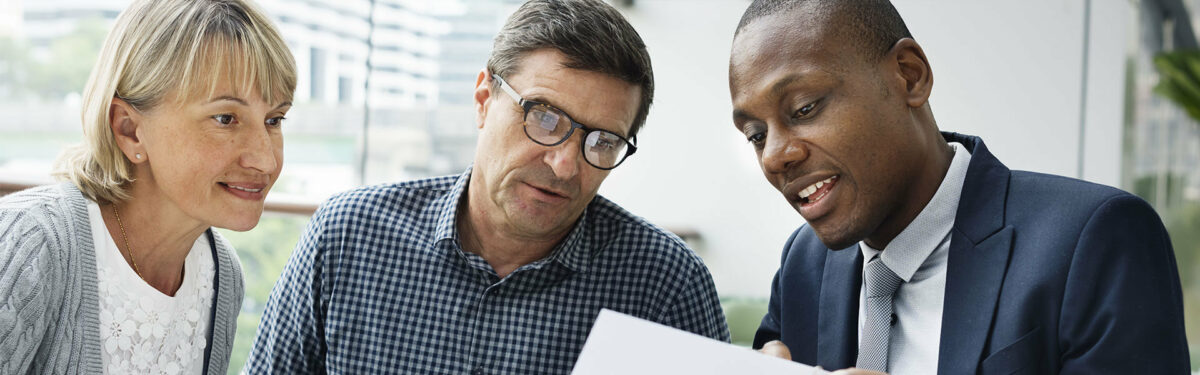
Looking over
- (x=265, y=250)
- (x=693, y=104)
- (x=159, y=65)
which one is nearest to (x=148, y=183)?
(x=159, y=65)

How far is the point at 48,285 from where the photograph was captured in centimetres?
135

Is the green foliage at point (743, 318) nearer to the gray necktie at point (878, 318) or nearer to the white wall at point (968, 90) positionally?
the white wall at point (968, 90)

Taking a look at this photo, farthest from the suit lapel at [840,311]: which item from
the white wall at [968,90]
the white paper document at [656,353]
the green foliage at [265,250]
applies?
the white wall at [968,90]

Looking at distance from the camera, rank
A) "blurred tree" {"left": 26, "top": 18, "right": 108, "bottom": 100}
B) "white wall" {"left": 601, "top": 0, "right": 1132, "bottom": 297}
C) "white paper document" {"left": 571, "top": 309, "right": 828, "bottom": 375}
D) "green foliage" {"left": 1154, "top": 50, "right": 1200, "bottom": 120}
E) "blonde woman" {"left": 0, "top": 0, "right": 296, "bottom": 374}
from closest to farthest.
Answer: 1. "white paper document" {"left": 571, "top": 309, "right": 828, "bottom": 375}
2. "blonde woman" {"left": 0, "top": 0, "right": 296, "bottom": 374}
3. "white wall" {"left": 601, "top": 0, "right": 1132, "bottom": 297}
4. "green foliage" {"left": 1154, "top": 50, "right": 1200, "bottom": 120}
5. "blurred tree" {"left": 26, "top": 18, "right": 108, "bottom": 100}

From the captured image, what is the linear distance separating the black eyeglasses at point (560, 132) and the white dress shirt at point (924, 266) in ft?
1.53

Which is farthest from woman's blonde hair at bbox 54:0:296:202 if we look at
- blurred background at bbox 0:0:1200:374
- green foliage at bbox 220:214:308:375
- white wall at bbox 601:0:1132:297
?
white wall at bbox 601:0:1132:297

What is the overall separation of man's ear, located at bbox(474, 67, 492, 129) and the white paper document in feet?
2.12

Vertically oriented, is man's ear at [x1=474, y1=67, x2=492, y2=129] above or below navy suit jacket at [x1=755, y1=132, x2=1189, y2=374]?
above

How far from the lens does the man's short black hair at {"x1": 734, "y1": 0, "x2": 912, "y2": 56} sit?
4.00 feet

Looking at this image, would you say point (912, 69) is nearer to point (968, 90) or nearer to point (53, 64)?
point (968, 90)

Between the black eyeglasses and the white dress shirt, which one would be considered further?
the black eyeglasses

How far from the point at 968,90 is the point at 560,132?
109 inches

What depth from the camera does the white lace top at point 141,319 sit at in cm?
148

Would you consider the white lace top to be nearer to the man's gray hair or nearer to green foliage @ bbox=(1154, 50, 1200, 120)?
the man's gray hair
